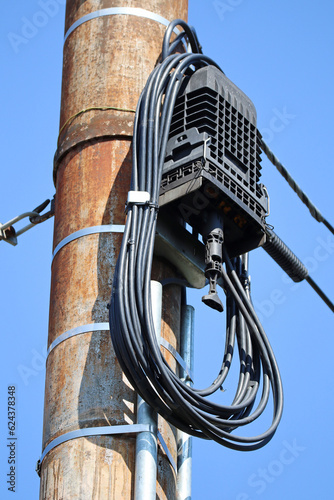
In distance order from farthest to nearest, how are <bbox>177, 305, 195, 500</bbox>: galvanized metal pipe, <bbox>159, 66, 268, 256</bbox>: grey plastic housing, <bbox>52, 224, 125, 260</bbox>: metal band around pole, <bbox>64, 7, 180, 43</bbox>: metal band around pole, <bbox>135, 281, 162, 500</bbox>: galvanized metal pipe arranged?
<bbox>64, 7, 180, 43</bbox>: metal band around pole → <bbox>52, 224, 125, 260</bbox>: metal band around pole → <bbox>159, 66, 268, 256</bbox>: grey plastic housing → <bbox>177, 305, 195, 500</bbox>: galvanized metal pipe → <bbox>135, 281, 162, 500</bbox>: galvanized metal pipe

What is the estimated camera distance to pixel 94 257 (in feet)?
17.7

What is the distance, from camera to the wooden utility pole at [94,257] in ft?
15.9

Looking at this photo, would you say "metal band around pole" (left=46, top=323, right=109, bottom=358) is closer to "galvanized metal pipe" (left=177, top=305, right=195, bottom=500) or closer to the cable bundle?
the cable bundle

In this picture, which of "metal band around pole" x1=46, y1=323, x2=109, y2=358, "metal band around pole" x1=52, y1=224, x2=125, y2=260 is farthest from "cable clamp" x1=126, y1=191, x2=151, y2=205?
"metal band around pole" x1=46, y1=323, x2=109, y2=358

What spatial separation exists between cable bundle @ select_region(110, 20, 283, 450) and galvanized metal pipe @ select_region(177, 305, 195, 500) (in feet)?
0.69

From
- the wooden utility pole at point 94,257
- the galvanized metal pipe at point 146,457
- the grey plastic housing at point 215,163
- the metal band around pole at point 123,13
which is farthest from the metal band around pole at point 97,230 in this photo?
the metal band around pole at point 123,13

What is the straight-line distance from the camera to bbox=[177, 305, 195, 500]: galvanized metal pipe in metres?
5.16

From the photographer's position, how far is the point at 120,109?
5.83m

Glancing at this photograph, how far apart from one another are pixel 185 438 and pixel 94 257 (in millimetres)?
1011

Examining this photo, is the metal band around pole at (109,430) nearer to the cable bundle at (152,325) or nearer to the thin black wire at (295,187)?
the cable bundle at (152,325)

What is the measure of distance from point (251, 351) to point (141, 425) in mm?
873

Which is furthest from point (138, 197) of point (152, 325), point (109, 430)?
point (109, 430)

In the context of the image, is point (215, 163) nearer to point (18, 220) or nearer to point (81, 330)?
point (81, 330)

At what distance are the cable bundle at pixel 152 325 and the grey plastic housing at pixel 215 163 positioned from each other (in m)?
0.09
